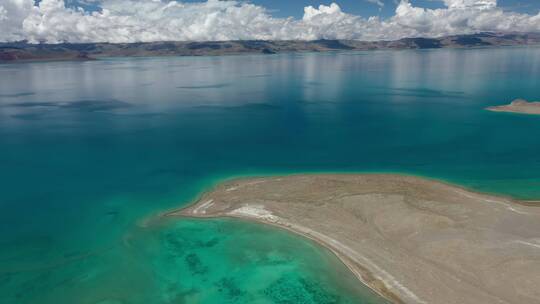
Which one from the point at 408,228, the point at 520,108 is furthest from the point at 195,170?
the point at 520,108

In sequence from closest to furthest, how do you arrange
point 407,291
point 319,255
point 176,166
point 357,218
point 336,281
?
point 407,291, point 336,281, point 319,255, point 357,218, point 176,166

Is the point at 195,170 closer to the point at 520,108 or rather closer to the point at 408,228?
the point at 408,228

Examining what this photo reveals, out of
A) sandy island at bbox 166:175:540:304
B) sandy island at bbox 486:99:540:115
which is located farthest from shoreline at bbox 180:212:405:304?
sandy island at bbox 486:99:540:115

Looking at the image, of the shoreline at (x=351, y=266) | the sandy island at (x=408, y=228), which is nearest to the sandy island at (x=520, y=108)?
the sandy island at (x=408, y=228)

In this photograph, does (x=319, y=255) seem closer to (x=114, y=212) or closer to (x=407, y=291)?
(x=407, y=291)

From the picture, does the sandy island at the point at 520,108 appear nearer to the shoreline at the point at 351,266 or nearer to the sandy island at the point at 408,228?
the sandy island at the point at 408,228

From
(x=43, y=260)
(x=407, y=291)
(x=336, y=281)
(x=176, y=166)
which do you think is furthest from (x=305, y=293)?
(x=176, y=166)

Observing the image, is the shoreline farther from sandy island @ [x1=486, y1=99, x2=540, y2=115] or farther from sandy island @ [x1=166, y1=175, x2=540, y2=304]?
sandy island @ [x1=486, y1=99, x2=540, y2=115]
